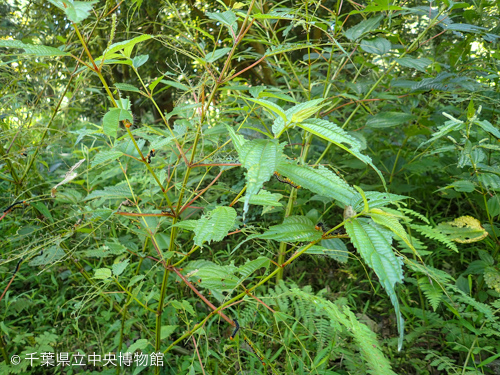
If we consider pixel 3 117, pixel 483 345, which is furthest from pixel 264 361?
pixel 3 117

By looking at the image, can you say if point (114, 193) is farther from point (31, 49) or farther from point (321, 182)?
point (321, 182)

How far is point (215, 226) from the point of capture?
0.59 metres

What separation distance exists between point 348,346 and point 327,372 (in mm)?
142

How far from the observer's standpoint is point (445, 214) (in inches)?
70.4

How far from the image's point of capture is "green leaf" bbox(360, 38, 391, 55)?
119cm

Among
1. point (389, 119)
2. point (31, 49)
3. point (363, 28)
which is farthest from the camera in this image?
point (389, 119)

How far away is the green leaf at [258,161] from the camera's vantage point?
1.48 ft

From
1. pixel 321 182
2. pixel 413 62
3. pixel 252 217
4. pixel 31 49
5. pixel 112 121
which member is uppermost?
pixel 31 49

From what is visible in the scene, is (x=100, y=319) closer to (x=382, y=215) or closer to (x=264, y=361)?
(x=264, y=361)

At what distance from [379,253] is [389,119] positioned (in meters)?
1.02

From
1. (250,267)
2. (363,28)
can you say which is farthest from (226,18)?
(363,28)

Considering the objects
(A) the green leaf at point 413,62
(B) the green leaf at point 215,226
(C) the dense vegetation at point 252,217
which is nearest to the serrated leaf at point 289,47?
(C) the dense vegetation at point 252,217

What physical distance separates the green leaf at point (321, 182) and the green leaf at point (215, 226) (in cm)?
13

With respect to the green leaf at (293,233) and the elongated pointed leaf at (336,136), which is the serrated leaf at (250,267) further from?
the elongated pointed leaf at (336,136)
